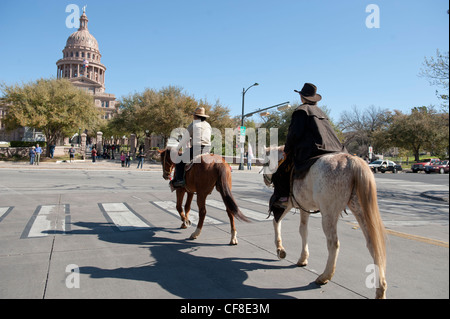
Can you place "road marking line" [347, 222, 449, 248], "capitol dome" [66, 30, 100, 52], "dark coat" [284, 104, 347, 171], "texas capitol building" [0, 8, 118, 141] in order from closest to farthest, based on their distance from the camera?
"dark coat" [284, 104, 347, 171] → "road marking line" [347, 222, 449, 248] → "texas capitol building" [0, 8, 118, 141] → "capitol dome" [66, 30, 100, 52]

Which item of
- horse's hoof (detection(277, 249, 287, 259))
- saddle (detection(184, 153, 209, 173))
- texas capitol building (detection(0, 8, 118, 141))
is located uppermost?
texas capitol building (detection(0, 8, 118, 141))

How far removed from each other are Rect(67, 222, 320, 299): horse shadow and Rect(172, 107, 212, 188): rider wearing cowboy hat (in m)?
1.38

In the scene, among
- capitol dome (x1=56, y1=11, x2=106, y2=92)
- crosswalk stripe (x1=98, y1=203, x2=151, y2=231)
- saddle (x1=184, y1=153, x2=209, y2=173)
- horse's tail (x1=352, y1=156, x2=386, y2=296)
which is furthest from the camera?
capitol dome (x1=56, y1=11, x2=106, y2=92)

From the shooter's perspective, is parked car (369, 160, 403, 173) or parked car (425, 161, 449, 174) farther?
parked car (369, 160, 403, 173)

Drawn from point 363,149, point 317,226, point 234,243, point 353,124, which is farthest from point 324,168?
point 353,124

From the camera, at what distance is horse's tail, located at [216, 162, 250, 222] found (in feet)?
17.6

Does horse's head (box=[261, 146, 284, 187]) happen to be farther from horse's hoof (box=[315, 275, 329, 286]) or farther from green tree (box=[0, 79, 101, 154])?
green tree (box=[0, 79, 101, 154])

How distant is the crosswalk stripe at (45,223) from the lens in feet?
20.3

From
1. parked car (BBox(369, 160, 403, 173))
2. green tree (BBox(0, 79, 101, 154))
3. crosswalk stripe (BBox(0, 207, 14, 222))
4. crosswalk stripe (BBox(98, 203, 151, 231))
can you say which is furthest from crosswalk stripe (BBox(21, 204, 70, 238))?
parked car (BBox(369, 160, 403, 173))

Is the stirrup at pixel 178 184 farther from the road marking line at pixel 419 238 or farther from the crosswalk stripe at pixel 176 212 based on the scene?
the road marking line at pixel 419 238

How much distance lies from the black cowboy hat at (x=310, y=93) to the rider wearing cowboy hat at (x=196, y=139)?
2338mm

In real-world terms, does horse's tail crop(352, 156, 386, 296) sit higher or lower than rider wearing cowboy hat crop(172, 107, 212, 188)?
lower

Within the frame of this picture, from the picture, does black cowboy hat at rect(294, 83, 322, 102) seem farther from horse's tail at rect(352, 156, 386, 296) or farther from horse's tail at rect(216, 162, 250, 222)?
horse's tail at rect(216, 162, 250, 222)

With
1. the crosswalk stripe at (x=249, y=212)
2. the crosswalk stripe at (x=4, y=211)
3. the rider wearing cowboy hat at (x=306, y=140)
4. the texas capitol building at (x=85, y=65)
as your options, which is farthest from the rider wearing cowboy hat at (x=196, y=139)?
the texas capitol building at (x=85, y=65)
